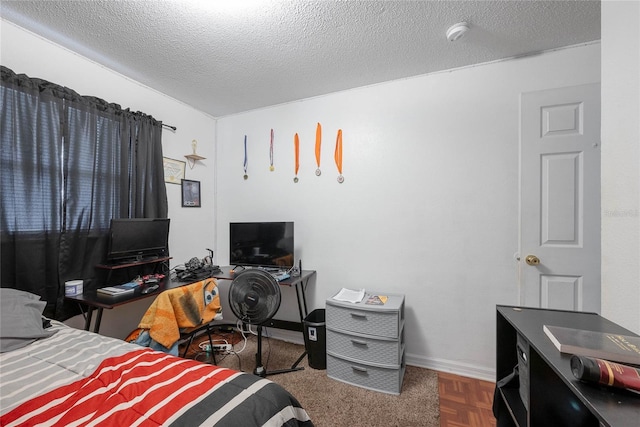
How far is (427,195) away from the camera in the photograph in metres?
2.27

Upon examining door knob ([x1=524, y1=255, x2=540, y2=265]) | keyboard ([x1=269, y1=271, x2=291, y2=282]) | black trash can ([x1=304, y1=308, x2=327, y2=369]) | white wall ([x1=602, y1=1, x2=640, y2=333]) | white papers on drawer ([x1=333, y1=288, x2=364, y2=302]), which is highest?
white wall ([x1=602, y1=1, x2=640, y2=333])

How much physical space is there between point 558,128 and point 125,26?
307 centimetres

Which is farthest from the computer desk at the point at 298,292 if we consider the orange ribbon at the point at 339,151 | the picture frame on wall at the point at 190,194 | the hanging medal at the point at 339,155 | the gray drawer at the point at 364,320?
the orange ribbon at the point at 339,151

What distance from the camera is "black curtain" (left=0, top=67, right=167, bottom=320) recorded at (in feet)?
5.22

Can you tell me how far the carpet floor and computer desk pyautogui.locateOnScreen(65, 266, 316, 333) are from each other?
368 millimetres

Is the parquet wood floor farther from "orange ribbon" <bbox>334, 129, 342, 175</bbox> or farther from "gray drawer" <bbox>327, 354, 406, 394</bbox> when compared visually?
"orange ribbon" <bbox>334, 129, 342, 175</bbox>

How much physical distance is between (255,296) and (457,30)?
2407 millimetres

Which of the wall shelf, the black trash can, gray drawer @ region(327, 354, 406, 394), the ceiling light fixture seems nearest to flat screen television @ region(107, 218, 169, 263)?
the wall shelf

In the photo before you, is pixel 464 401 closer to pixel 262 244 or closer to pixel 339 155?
pixel 262 244

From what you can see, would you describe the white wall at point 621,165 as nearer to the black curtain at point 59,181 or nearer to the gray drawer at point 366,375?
the gray drawer at point 366,375

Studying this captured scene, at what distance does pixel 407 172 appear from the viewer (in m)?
2.33

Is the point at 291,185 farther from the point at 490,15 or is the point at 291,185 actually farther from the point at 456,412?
the point at 456,412

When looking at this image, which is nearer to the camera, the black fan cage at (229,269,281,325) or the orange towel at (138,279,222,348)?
the orange towel at (138,279,222,348)

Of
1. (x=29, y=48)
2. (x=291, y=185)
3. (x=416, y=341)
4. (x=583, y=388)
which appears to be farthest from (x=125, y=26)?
(x=416, y=341)
